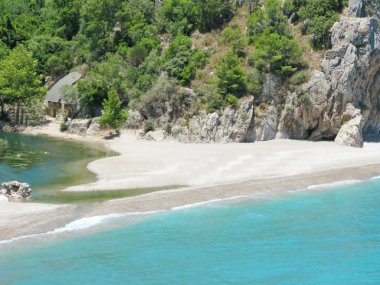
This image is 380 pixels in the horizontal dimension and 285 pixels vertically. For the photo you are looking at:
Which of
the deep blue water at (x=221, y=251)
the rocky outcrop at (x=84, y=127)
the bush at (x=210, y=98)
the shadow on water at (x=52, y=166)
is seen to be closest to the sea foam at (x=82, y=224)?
the deep blue water at (x=221, y=251)

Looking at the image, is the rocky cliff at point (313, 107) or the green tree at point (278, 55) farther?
the green tree at point (278, 55)

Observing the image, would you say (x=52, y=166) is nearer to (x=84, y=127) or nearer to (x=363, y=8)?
(x=84, y=127)

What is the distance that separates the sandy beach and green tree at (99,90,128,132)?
2.80m

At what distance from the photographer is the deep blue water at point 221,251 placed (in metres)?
26.1

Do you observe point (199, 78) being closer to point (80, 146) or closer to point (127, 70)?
point (127, 70)

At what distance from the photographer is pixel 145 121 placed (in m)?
62.2

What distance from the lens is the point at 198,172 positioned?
44656 mm

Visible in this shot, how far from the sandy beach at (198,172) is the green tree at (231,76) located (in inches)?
261

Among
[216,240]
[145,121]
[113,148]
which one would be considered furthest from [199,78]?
[216,240]

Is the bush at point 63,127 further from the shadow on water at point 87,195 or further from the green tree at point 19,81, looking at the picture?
the shadow on water at point 87,195

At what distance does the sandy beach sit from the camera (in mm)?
33844

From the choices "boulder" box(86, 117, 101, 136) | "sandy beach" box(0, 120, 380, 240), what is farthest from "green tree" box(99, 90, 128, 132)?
"sandy beach" box(0, 120, 380, 240)

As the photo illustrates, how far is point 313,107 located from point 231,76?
28.6ft

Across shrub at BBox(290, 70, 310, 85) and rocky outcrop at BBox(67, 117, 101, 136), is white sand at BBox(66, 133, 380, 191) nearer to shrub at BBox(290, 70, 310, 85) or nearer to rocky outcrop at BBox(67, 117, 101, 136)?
rocky outcrop at BBox(67, 117, 101, 136)
